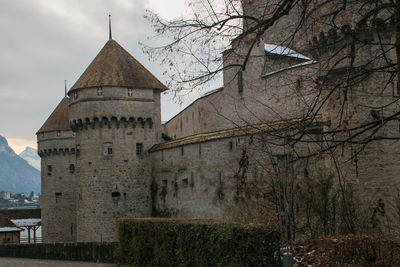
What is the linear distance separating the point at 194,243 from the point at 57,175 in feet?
95.7

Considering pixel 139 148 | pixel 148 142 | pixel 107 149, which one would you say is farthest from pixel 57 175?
pixel 148 142

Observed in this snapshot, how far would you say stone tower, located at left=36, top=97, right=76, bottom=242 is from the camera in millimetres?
37500

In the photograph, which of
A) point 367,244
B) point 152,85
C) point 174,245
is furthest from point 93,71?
point 367,244

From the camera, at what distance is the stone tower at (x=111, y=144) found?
26594 mm

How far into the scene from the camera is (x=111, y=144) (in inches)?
1073

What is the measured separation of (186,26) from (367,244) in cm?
498

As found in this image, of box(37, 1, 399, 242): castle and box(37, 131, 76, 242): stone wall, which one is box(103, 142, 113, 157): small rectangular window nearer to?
box(37, 1, 399, 242): castle

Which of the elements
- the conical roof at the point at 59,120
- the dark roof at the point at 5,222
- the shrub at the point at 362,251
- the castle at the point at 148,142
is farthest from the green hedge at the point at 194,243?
the dark roof at the point at 5,222

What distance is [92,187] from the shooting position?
87.9ft

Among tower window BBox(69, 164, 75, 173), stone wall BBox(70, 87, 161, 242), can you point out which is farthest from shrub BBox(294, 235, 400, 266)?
tower window BBox(69, 164, 75, 173)

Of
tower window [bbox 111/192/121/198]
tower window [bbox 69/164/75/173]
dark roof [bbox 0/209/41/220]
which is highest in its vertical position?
tower window [bbox 69/164/75/173]

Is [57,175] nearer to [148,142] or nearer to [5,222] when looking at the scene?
[5,222]

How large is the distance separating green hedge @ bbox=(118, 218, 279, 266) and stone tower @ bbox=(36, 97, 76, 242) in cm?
2301

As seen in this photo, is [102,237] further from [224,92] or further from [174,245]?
[174,245]
